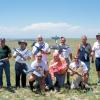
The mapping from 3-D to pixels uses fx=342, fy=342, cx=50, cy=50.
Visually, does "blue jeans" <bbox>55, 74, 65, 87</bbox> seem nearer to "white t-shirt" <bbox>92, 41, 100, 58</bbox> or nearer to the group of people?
the group of people

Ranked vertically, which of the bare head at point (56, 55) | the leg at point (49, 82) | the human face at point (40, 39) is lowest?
the leg at point (49, 82)

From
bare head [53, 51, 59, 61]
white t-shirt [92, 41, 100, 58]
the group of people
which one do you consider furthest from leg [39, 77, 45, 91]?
white t-shirt [92, 41, 100, 58]

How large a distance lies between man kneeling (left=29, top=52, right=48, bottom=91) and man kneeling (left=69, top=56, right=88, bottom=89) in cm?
112

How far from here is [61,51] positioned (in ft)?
45.9

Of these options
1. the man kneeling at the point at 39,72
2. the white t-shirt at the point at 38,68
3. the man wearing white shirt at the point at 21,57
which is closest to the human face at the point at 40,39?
the man wearing white shirt at the point at 21,57

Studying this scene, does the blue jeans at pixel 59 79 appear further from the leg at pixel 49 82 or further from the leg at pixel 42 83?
the leg at pixel 42 83

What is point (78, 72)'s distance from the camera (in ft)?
43.5

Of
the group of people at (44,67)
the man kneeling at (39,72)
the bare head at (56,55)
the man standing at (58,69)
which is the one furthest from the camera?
the man standing at (58,69)

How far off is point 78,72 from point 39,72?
156 centimetres

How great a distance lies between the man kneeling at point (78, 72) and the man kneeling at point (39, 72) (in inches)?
44.0

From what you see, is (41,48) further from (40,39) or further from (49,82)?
(49,82)

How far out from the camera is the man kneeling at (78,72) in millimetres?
13203

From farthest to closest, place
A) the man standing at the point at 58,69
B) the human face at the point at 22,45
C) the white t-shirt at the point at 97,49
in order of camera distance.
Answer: the white t-shirt at the point at 97,49
the human face at the point at 22,45
the man standing at the point at 58,69

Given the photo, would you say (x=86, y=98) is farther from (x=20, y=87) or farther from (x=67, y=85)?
(x=20, y=87)
